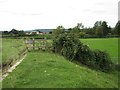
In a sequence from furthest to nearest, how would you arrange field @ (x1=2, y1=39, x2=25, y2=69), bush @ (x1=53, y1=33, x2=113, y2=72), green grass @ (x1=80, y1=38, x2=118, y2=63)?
1. green grass @ (x1=80, y1=38, x2=118, y2=63)
2. bush @ (x1=53, y1=33, x2=113, y2=72)
3. field @ (x1=2, y1=39, x2=25, y2=69)

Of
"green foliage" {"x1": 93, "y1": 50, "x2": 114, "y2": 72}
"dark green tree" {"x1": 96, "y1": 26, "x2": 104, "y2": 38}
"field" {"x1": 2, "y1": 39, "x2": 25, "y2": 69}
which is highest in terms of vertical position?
"dark green tree" {"x1": 96, "y1": 26, "x2": 104, "y2": 38}

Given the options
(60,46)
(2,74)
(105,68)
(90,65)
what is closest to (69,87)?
(2,74)

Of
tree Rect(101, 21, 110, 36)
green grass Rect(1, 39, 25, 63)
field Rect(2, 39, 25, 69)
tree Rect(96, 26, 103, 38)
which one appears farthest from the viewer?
tree Rect(101, 21, 110, 36)

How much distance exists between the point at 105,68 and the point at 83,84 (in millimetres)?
4904

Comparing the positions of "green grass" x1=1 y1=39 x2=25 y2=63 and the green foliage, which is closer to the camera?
"green grass" x1=1 y1=39 x2=25 y2=63

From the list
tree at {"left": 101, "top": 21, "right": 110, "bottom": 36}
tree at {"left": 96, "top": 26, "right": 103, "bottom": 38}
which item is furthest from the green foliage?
tree at {"left": 101, "top": 21, "right": 110, "bottom": 36}

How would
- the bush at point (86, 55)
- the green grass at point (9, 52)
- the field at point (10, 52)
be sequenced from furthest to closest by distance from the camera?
the bush at point (86, 55)
the green grass at point (9, 52)
the field at point (10, 52)

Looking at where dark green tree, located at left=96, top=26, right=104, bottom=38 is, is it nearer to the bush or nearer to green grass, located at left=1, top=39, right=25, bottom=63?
green grass, located at left=1, top=39, right=25, bottom=63

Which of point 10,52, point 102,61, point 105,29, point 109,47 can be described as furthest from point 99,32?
point 10,52

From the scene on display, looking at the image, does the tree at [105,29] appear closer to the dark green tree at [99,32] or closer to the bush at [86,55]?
the dark green tree at [99,32]

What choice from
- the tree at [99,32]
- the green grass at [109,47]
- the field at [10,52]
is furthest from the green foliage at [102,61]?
the tree at [99,32]

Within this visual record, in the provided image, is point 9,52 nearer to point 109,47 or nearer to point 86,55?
point 86,55

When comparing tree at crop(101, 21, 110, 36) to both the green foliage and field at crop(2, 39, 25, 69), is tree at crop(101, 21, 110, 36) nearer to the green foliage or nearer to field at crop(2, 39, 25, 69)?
field at crop(2, 39, 25, 69)

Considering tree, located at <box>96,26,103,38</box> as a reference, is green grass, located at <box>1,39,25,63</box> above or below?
below
